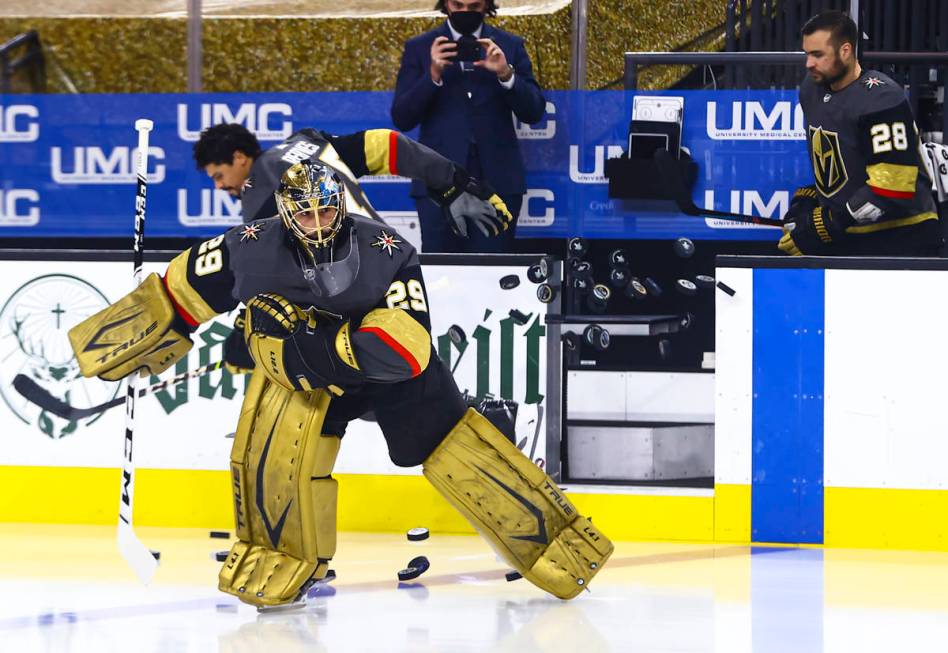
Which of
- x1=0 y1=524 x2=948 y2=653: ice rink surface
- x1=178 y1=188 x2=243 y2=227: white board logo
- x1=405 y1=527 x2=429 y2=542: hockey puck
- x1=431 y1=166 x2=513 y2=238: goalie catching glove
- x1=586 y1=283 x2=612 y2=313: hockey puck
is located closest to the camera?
x1=0 y1=524 x2=948 y2=653: ice rink surface

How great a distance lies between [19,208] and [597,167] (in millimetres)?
2289

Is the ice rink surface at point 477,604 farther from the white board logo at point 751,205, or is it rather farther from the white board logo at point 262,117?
the white board logo at point 262,117

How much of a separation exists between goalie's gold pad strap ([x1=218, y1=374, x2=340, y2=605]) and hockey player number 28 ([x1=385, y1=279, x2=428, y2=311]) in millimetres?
298

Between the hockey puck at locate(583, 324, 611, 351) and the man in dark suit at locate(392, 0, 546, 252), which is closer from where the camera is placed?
the hockey puck at locate(583, 324, 611, 351)

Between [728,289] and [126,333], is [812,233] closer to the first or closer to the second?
[728,289]

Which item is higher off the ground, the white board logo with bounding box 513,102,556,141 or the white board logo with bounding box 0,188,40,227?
the white board logo with bounding box 513,102,556,141

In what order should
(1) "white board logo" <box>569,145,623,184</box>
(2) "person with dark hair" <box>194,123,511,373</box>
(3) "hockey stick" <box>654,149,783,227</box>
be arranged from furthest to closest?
(1) "white board logo" <box>569,145,623,184</box> < (3) "hockey stick" <box>654,149,783,227</box> < (2) "person with dark hair" <box>194,123,511,373</box>

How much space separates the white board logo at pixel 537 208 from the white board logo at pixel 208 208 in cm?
112

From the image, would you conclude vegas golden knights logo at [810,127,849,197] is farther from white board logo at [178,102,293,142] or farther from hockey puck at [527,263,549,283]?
white board logo at [178,102,293,142]

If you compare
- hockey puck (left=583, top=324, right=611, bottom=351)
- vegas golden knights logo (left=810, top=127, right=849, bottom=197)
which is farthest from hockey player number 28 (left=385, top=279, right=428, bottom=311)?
vegas golden knights logo (left=810, top=127, right=849, bottom=197)

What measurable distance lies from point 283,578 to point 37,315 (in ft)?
5.89

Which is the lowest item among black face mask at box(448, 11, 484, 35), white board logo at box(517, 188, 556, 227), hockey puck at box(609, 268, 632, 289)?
hockey puck at box(609, 268, 632, 289)

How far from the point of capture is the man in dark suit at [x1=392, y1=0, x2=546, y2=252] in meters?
5.14

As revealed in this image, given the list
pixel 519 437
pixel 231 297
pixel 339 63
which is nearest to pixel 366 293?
pixel 231 297
